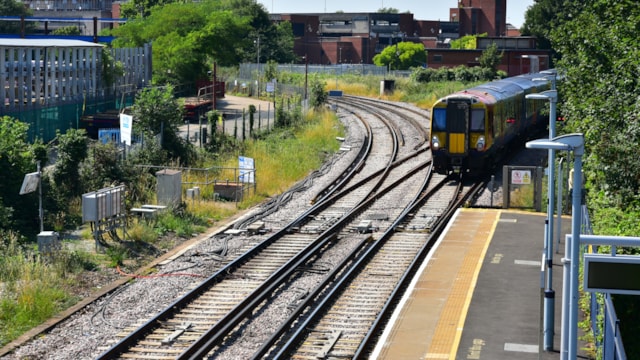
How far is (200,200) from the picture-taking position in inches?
1101

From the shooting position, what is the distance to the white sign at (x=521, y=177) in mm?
27172

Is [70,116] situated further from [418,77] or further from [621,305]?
[418,77]

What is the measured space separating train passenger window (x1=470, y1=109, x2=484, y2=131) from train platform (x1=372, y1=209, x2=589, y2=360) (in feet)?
22.7

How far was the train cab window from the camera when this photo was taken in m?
31.1

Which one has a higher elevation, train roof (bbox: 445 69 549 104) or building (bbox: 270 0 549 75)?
building (bbox: 270 0 549 75)

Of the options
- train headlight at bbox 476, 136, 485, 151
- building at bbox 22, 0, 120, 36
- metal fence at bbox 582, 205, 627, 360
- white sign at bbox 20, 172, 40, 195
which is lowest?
metal fence at bbox 582, 205, 627, 360

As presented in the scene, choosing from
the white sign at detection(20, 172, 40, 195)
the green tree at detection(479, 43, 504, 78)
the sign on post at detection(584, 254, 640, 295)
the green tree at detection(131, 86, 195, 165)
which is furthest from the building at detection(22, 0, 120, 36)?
the sign on post at detection(584, 254, 640, 295)

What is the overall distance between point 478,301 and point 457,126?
1449 cm

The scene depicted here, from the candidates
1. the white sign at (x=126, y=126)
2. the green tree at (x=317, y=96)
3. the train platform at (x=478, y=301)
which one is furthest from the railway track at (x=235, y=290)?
the green tree at (x=317, y=96)

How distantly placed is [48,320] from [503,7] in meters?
125

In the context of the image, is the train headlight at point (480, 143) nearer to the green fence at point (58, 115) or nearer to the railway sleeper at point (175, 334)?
the green fence at point (58, 115)

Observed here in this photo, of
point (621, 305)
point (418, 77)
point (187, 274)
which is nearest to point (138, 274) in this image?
point (187, 274)

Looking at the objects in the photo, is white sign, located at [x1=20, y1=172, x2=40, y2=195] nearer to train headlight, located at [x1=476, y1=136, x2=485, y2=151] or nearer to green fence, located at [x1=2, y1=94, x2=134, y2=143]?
green fence, located at [x1=2, y1=94, x2=134, y2=143]

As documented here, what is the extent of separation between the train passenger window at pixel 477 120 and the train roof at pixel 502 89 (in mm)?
528
